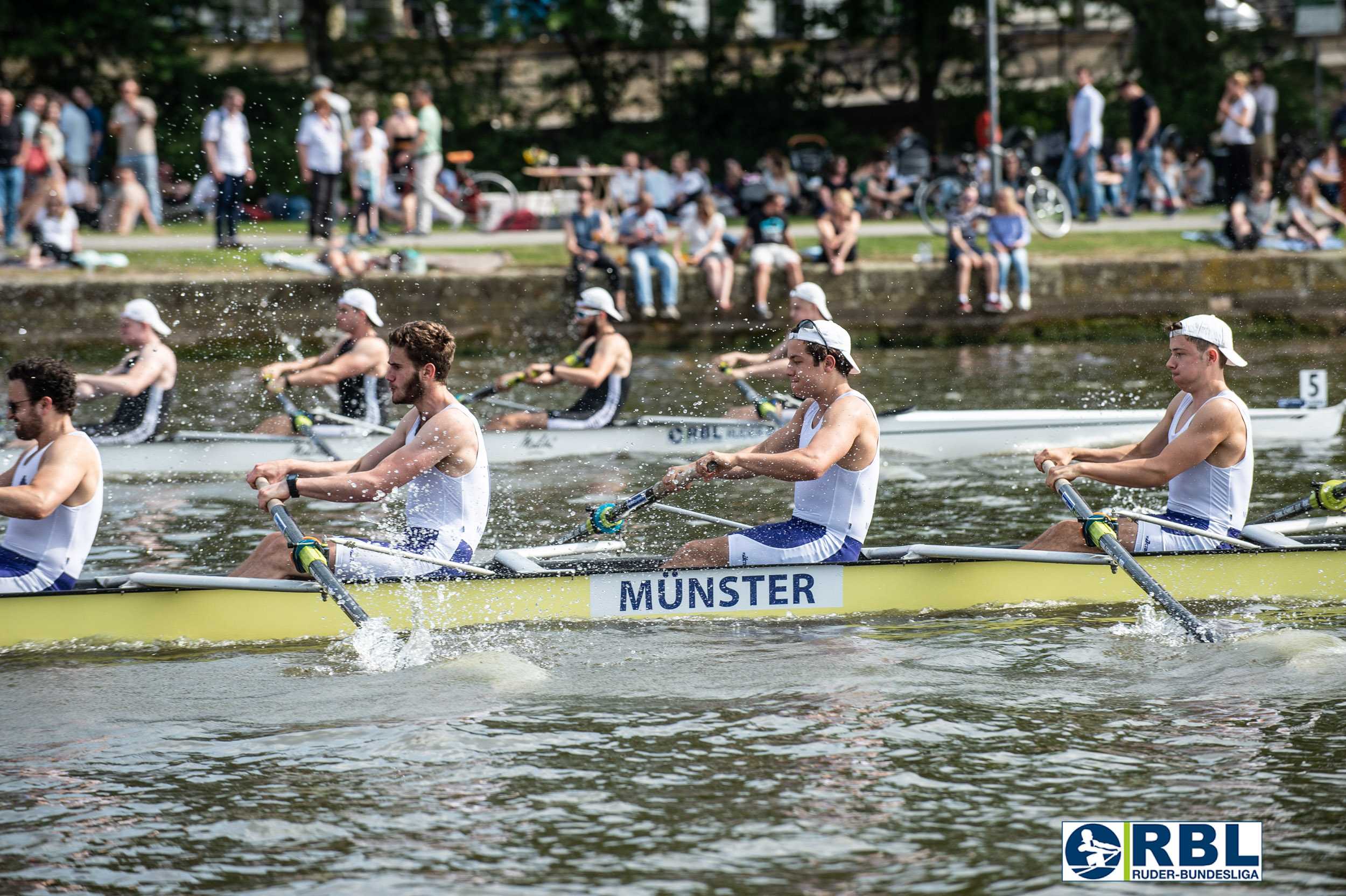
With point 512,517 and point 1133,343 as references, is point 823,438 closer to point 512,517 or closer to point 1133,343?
point 512,517

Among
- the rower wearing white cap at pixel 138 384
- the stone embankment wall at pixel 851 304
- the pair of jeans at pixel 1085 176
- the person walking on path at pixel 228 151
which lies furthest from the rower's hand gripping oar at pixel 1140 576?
the pair of jeans at pixel 1085 176

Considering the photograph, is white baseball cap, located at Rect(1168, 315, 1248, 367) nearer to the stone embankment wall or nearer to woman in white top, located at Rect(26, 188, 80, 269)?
the stone embankment wall

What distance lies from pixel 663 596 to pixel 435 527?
1.16m

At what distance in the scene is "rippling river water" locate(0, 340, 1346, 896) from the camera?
5152 millimetres

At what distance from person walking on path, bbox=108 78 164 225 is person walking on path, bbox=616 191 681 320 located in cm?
628

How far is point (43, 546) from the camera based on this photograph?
23.6 feet

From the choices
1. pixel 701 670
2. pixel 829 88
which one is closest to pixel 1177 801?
pixel 701 670

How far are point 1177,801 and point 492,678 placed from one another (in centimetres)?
305

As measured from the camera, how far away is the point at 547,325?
18281 mm

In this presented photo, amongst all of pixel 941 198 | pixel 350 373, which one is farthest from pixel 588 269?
pixel 350 373

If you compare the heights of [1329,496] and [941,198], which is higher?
[941,198]

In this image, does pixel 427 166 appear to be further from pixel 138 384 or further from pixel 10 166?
pixel 138 384

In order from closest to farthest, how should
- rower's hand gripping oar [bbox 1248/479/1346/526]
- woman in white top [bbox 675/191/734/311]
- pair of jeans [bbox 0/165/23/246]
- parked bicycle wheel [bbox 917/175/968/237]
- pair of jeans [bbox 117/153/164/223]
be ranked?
rower's hand gripping oar [bbox 1248/479/1346/526]
pair of jeans [bbox 0/165/23/246]
woman in white top [bbox 675/191/734/311]
pair of jeans [bbox 117/153/164/223]
parked bicycle wheel [bbox 917/175/968/237]

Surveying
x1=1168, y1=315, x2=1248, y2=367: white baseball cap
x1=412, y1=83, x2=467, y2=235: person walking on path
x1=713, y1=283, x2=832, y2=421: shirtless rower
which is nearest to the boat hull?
x1=1168, y1=315, x2=1248, y2=367: white baseball cap
